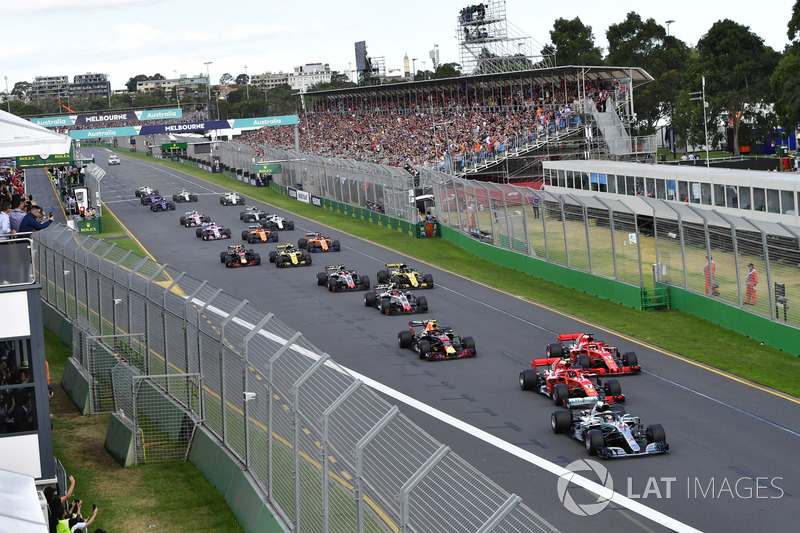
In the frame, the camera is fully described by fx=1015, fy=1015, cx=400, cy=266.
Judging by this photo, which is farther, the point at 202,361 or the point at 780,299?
the point at 780,299

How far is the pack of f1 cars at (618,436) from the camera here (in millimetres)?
16781

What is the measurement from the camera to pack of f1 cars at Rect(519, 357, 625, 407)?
19766 millimetres

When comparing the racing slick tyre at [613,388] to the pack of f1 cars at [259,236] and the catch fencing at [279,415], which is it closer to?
the catch fencing at [279,415]

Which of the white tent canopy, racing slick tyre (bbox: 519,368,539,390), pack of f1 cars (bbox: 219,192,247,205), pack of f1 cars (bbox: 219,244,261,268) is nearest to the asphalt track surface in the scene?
racing slick tyre (bbox: 519,368,539,390)

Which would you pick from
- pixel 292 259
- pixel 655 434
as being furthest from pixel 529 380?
pixel 292 259

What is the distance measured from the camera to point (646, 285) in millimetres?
30453

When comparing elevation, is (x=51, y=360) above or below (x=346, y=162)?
below

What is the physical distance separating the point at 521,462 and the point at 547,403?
3677mm

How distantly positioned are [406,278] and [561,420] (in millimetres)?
16980

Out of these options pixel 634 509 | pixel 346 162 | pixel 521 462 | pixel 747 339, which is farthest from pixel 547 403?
pixel 346 162

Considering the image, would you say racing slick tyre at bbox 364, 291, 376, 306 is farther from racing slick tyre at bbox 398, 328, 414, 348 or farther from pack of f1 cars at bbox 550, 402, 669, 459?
pack of f1 cars at bbox 550, 402, 669, 459

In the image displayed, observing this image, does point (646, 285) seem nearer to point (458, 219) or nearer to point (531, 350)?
point (531, 350)

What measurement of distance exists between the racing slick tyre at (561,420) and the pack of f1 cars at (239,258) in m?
24.2
